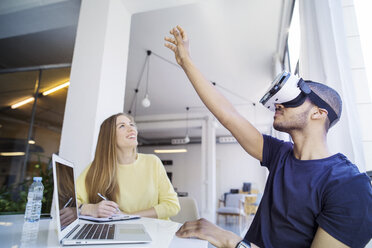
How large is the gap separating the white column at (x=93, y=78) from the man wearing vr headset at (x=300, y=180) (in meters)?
1.58

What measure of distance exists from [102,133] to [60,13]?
2.40m

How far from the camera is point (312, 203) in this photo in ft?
2.77

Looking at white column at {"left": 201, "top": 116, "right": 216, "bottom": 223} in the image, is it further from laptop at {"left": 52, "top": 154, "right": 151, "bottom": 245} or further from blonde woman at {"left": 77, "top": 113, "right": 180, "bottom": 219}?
laptop at {"left": 52, "top": 154, "right": 151, "bottom": 245}

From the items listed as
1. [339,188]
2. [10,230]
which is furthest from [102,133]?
[339,188]

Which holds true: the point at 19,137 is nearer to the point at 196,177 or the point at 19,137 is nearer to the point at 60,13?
the point at 60,13

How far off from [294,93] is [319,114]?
0.14 meters

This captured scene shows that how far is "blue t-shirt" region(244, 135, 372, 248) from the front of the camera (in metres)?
0.73

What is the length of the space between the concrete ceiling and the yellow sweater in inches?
83.0

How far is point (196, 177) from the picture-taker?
12750 mm

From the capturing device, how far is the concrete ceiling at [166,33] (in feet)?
11.3

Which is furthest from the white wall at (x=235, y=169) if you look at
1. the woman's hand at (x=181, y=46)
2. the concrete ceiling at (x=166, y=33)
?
the woman's hand at (x=181, y=46)

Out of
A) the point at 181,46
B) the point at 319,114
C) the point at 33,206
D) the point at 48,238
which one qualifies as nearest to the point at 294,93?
the point at 319,114

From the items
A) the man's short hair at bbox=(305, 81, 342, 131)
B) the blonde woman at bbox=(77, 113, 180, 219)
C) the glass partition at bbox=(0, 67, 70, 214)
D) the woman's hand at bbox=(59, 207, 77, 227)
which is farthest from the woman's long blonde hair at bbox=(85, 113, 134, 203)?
the glass partition at bbox=(0, 67, 70, 214)

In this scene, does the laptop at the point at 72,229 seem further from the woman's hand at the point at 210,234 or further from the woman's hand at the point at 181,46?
the woman's hand at the point at 181,46
